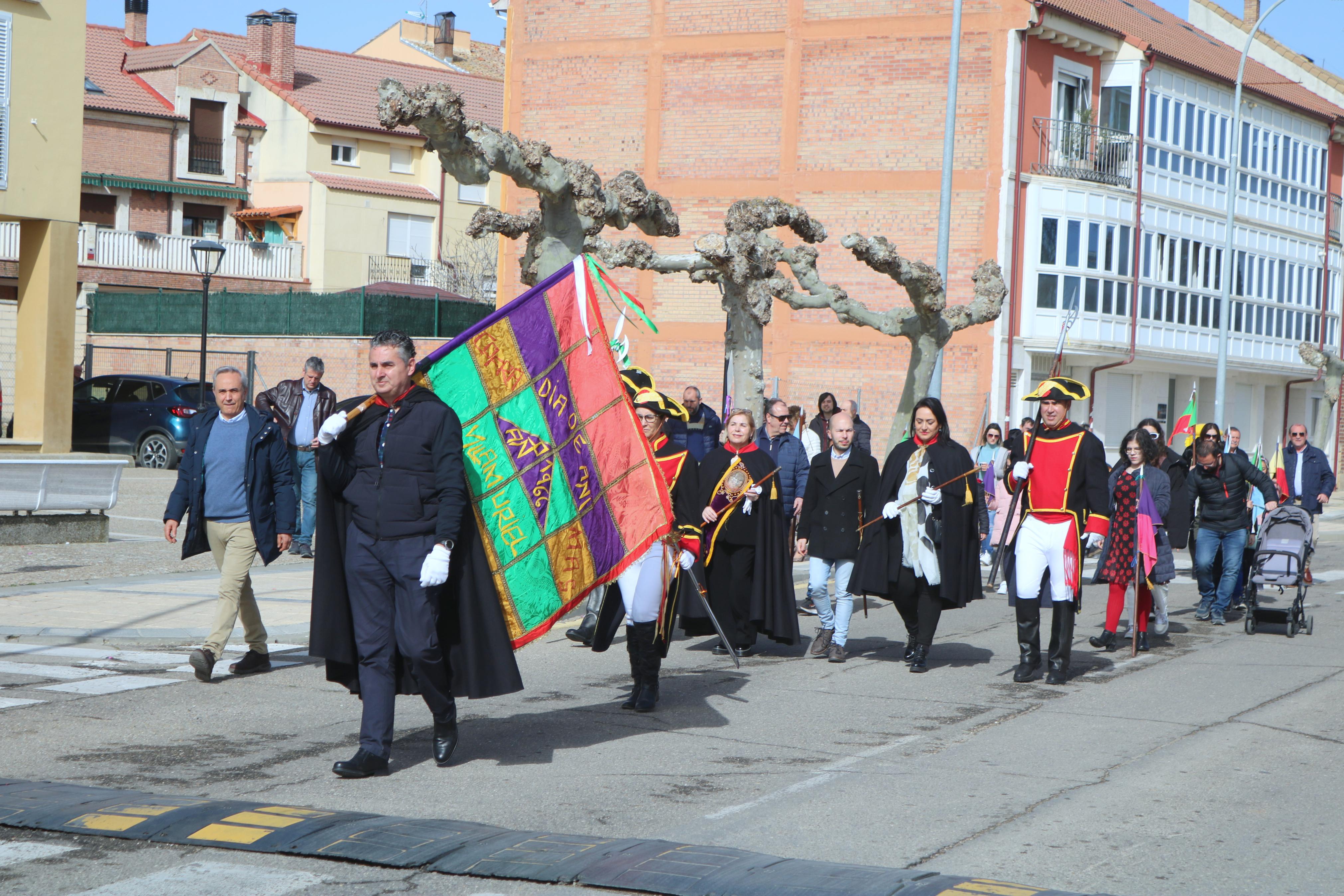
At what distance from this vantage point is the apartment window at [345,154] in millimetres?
54062

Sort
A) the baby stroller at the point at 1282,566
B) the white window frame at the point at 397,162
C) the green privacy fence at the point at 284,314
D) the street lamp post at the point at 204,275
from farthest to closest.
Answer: the white window frame at the point at 397,162, the green privacy fence at the point at 284,314, the street lamp post at the point at 204,275, the baby stroller at the point at 1282,566

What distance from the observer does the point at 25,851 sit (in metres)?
5.43

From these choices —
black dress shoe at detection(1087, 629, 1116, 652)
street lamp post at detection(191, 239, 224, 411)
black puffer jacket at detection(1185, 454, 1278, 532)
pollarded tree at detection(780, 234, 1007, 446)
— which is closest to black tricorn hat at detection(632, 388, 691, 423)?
black dress shoe at detection(1087, 629, 1116, 652)

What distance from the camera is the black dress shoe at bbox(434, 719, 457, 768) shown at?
276 inches

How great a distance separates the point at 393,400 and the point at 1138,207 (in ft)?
102

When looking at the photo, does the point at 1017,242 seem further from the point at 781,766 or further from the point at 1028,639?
the point at 781,766

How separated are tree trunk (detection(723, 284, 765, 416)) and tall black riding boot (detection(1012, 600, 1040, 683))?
796 cm

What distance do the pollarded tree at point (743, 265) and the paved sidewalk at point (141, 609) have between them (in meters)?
6.00

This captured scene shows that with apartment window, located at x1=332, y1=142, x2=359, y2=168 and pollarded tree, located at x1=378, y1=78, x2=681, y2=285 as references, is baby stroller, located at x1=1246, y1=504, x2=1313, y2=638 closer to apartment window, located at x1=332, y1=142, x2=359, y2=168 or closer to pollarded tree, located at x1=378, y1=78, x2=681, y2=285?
pollarded tree, located at x1=378, y1=78, x2=681, y2=285

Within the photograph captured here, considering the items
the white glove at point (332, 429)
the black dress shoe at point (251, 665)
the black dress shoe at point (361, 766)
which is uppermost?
the white glove at point (332, 429)

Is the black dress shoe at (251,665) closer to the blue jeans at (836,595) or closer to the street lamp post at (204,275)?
the blue jeans at (836,595)

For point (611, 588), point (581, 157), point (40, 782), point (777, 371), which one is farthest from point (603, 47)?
point (40, 782)

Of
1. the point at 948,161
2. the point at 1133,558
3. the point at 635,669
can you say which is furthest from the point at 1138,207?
the point at 635,669

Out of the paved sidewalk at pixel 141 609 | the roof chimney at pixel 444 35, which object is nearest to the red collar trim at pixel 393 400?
the paved sidewalk at pixel 141 609
